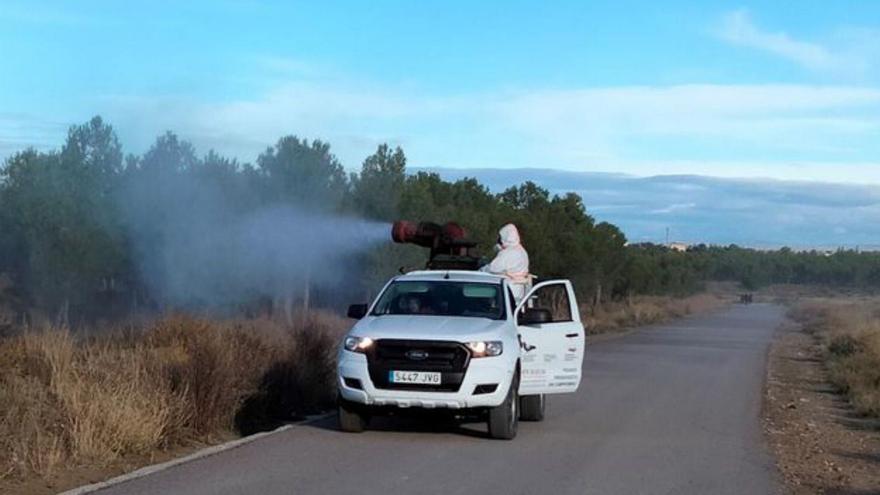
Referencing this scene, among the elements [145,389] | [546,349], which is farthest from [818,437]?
[145,389]

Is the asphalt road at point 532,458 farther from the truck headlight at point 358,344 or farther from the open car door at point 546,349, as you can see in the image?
the truck headlight at point 358,344

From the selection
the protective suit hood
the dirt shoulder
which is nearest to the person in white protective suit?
the protective suit hood

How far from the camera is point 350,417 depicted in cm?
1380

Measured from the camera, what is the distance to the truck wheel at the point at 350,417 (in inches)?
539

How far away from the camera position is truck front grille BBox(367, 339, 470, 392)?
43.6ft

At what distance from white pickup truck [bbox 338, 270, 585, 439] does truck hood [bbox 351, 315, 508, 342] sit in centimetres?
1

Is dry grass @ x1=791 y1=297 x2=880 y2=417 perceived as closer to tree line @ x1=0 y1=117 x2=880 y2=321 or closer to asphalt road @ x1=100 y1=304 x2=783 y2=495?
asphalt road @ x1=100 y1=304 x2=783 y2=495

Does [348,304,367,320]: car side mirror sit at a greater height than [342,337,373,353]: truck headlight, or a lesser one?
greater

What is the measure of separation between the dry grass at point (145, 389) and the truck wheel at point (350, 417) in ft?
4.66

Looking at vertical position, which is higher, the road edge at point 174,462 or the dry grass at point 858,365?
the road edge at point 174,462

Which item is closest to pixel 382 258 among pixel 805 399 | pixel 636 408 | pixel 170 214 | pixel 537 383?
pixel 170 214

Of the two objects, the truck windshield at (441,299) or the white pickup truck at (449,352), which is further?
the truck windshield at (441,299)

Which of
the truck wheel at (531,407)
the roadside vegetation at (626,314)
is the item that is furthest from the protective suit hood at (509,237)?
the roadside vegetation at (626,314)

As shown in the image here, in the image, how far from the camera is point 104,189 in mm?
34969
